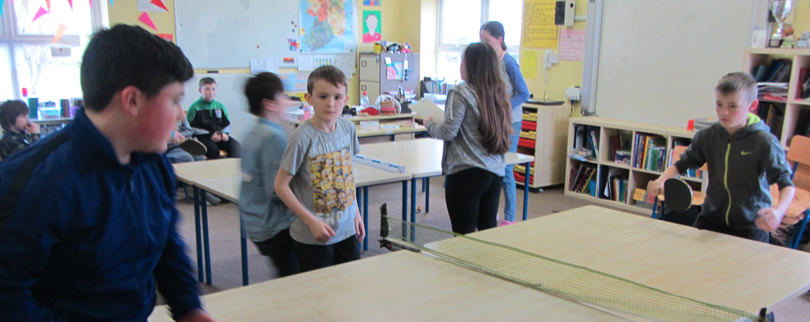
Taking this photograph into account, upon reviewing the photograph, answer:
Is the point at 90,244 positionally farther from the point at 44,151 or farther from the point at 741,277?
the point at 741,277

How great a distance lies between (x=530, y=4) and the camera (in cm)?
655

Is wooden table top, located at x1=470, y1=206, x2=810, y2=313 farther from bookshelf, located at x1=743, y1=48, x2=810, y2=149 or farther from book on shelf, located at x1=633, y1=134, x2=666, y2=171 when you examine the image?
book on shelf, located at x1=633, y1=134, x2=666, y2=171

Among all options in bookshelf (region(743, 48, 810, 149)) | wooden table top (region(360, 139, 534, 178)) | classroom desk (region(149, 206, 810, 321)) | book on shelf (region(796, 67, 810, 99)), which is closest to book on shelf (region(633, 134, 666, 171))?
bookshelf (region(743, 48, 810, 149))

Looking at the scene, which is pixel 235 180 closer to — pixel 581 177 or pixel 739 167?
pixel 739 167

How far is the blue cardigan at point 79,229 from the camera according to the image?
2.85 ft

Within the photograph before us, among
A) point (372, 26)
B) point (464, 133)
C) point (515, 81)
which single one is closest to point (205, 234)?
point (464, 133)

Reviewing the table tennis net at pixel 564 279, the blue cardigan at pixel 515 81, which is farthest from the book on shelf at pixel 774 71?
the table tennis net at pixel 564 279

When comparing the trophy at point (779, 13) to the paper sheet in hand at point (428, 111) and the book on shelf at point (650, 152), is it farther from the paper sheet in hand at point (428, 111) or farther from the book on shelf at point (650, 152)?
the paper sheet in hand at point (428, 111)

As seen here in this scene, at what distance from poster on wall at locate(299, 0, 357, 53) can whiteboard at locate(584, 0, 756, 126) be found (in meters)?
3.61

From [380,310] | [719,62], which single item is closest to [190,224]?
[380,310]

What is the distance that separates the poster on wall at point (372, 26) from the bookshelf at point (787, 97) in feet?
17.0

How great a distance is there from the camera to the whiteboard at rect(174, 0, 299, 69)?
6.87 m

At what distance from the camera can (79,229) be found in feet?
3.09

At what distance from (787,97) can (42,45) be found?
7.02m
